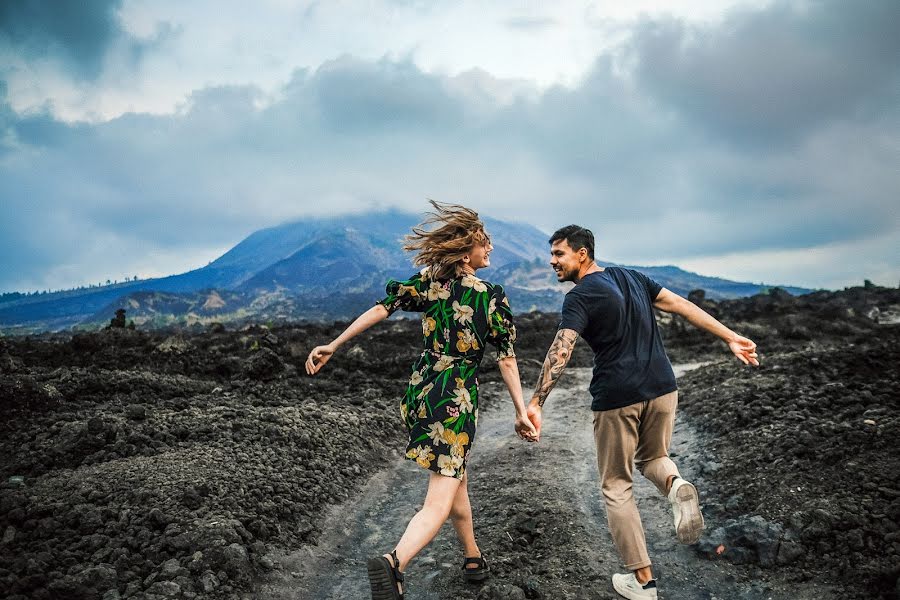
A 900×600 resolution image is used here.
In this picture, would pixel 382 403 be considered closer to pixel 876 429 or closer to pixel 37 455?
pixel 37 455

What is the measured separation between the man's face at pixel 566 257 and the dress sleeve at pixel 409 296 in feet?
2.96

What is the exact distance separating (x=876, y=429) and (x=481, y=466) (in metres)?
4.27

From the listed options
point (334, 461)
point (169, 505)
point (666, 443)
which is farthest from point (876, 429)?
point (169, 505)

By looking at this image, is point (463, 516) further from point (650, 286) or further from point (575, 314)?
point (650, 286)

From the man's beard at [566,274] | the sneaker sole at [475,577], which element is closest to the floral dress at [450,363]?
the man's beard at [566,274]

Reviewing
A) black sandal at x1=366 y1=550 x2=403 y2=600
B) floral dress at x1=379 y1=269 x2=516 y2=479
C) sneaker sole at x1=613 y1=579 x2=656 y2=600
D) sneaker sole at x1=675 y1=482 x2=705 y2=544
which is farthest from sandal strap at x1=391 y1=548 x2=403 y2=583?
sneaker sole at x1=675 y1=482 x2=705 y2=544

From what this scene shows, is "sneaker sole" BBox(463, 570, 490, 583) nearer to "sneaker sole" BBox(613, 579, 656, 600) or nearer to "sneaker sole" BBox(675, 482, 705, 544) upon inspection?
"sneaker sole" BBox(613, 579, 656, 600)

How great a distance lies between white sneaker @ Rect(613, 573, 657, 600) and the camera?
3.66 meters

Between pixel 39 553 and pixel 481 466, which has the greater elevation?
pixel 39 553

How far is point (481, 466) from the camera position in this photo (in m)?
7.24

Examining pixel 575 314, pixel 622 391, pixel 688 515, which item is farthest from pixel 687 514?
pixel 575 314

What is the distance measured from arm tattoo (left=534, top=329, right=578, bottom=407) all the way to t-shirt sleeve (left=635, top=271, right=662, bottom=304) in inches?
29.8

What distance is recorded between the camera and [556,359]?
11.8 ft

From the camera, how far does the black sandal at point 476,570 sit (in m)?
4.00
